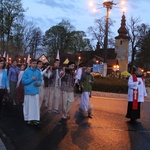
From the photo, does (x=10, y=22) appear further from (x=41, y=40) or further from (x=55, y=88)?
(x=55, y=88)

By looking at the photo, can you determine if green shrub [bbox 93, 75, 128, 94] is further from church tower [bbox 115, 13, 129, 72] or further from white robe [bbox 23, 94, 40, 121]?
church tower [bbox 115, 13, 129, 72]

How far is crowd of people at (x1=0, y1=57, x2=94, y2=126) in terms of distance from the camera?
7.80 meters

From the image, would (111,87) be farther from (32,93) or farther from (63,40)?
(63,40)

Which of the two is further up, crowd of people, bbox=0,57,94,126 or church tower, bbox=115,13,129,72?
church tower, bbox=115,13,129,72

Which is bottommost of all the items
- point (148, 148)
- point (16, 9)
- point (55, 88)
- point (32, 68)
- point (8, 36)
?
point (148, 148)

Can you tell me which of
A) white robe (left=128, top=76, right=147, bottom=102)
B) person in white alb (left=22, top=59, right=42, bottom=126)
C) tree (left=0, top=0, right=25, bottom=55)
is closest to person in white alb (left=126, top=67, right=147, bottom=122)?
white robe (left=128, top=76, right=147, bottom=102)

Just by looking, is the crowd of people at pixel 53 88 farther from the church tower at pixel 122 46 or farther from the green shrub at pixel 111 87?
the church tower at pixel 122 46

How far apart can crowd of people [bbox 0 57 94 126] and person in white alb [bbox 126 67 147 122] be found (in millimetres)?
1335

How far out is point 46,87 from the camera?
36.4 feet

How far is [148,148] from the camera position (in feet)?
20.6

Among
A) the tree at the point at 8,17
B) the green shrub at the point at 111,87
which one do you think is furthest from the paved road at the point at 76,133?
the tree at the point at 8,17

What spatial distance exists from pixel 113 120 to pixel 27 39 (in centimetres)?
5661

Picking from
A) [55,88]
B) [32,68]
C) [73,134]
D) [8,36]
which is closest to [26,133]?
[73,134]

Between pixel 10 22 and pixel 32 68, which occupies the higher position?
pixel 10 22
